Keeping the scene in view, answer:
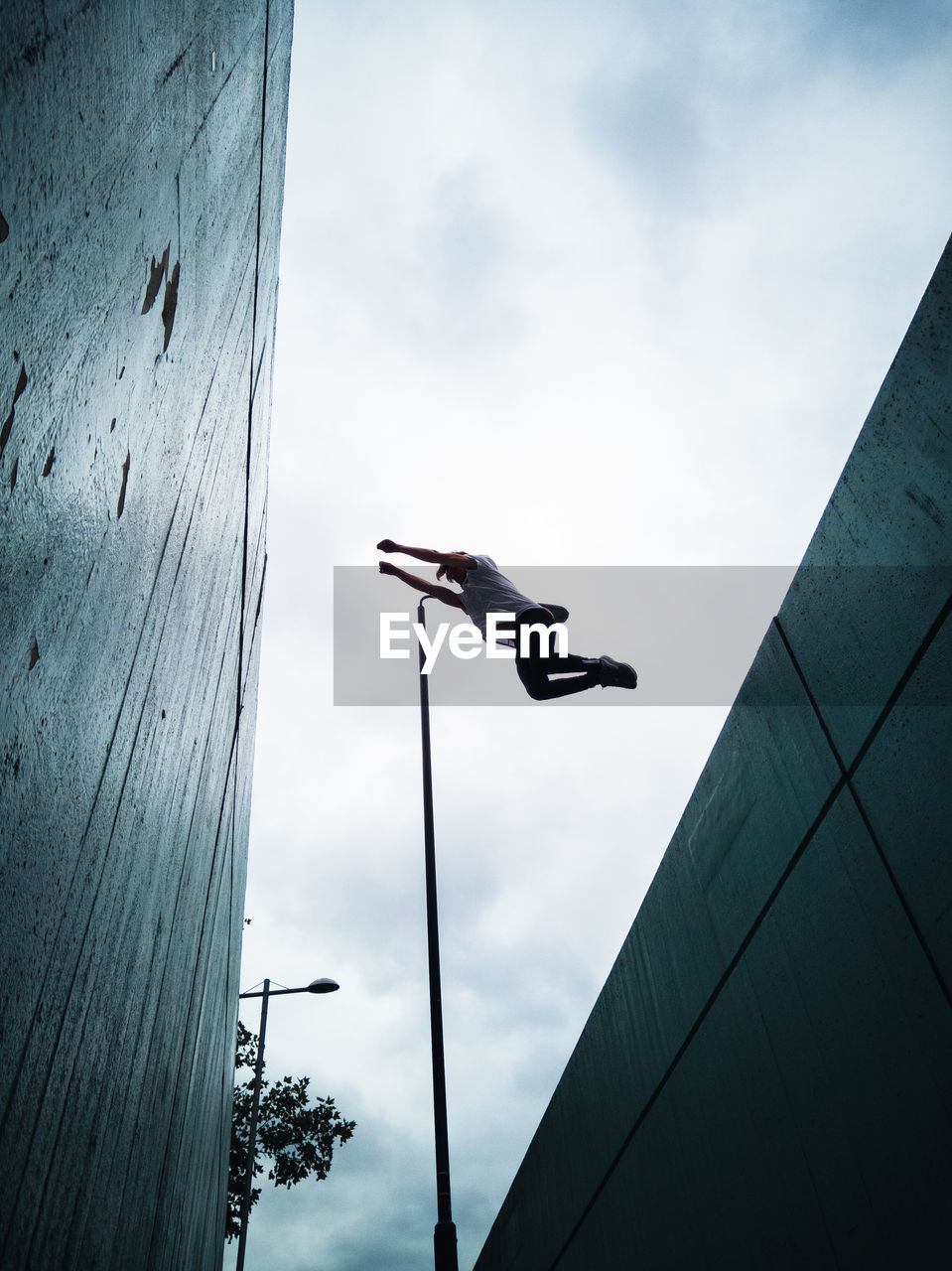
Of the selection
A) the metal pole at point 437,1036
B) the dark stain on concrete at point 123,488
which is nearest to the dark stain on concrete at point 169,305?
the dark stain on concrete at point 123,488

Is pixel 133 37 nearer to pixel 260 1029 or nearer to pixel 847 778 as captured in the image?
pixel 847 778

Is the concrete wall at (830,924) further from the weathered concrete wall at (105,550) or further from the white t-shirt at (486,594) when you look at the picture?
the white t-shirt at (486,594)

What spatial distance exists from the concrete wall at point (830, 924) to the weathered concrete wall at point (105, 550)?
86.6 inches

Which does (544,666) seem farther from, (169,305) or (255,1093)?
(255,1093)

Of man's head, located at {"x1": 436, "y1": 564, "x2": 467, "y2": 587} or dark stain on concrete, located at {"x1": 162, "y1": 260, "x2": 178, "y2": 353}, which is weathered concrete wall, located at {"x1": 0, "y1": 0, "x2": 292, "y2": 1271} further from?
man's head, located at {"x1": 436, "y1": 564, "x2": 467, "y2": 587}

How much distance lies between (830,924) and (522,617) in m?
3.74

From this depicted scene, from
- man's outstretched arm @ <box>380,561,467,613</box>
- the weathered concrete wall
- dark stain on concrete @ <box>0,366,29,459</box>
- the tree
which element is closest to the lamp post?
the tree

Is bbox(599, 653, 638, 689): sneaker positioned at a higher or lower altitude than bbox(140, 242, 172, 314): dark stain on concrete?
higher

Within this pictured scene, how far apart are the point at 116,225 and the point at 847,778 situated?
2.95 metres

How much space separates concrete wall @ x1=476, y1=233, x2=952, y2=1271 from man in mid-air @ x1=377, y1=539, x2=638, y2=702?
2255 millimetres

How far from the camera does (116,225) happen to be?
1.22 metres

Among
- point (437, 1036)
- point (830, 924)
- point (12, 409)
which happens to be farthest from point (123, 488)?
point (437, 1036)

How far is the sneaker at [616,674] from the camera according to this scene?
6.86 metres

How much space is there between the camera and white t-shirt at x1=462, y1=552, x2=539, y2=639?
6.80 meters
